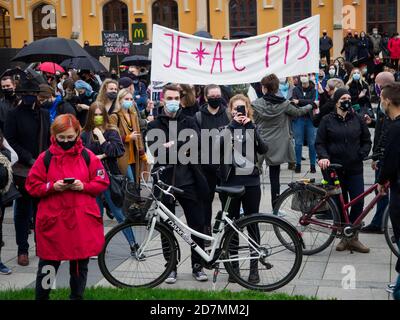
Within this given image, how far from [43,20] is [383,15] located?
17.9 m

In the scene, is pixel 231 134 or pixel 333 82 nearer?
pixel 231 134

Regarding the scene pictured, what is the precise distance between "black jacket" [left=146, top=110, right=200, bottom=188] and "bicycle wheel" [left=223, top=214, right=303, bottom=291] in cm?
81

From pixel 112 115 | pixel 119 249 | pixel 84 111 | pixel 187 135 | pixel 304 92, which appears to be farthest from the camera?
pixel 304 92

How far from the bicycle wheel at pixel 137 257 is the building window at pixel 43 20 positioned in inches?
1402

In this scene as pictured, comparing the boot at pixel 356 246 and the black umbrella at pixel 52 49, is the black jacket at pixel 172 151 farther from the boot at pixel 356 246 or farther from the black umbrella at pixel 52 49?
the black umbrella at pixel 52 49

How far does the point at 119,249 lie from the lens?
6.57m

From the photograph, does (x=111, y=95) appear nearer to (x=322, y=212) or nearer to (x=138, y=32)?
(x=322, y=212)

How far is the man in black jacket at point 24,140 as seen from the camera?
7602 mm

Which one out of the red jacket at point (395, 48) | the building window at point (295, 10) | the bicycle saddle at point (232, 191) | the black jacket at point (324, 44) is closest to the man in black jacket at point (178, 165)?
the bicycle saddle at point (232, 191)

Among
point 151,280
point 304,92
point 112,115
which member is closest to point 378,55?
point 304,92

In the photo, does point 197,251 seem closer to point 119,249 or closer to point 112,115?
point 119,249

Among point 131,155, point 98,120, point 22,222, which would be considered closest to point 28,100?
point 98,120

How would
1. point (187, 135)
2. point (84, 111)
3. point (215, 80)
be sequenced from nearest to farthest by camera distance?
point (187, 135)
point (215, 80)
point (84, 111)

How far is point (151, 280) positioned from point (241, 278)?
800 millimetres
